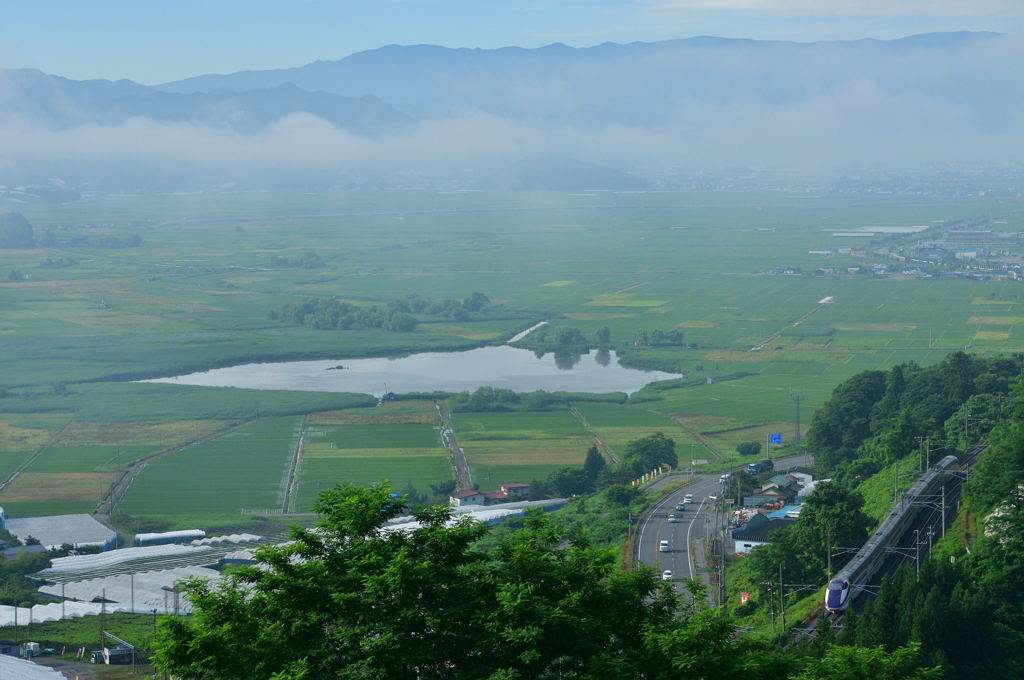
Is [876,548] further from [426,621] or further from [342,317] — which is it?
[342,317]

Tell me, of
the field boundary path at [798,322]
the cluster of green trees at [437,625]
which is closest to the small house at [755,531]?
the cluster of green trees at [437,625]

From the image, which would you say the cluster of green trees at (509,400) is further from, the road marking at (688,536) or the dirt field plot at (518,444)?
the road marking at (688,536)

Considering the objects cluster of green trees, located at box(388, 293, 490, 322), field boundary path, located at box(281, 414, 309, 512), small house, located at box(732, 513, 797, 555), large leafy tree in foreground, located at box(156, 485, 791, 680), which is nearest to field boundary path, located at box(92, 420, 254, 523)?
field boundary path, located at box(281, 414, 309, 512)

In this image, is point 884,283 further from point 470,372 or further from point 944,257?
point 470,372

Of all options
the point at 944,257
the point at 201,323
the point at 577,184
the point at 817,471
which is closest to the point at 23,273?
the point at 201,323

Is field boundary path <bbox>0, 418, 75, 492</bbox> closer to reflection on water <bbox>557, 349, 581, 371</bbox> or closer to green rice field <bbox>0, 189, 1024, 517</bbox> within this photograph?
green rice field <bbox>0, 189, 1024, 517</bbox>

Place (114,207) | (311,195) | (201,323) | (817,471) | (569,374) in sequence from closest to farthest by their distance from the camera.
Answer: (817,471), (569,374), (201,323), (114,207), (311,195)
